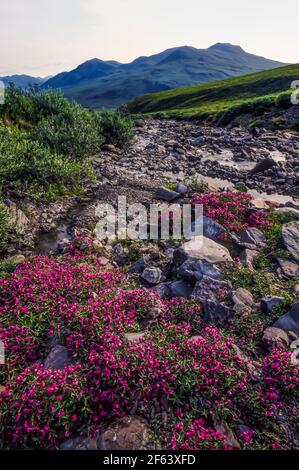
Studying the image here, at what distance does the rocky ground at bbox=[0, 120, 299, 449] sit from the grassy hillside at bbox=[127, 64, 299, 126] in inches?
1253

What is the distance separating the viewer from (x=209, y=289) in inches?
293

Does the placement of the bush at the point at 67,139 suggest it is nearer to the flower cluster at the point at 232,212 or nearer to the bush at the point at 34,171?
the bush at the point at 34,171

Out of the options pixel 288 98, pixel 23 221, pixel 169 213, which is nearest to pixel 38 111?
pixel 23 221

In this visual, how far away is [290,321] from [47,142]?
16336 mm

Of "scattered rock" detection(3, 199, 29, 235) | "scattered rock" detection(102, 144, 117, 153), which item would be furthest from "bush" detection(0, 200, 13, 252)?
"scattered rock" detection(102, 144, 117, 153)

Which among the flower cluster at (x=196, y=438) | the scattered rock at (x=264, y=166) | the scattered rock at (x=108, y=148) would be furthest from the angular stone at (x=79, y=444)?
the scattered rock at (x=108, y=148)

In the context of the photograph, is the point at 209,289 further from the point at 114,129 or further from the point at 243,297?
the point at 114,129

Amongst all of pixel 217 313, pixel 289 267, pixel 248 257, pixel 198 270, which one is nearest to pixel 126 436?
pixel 217 313

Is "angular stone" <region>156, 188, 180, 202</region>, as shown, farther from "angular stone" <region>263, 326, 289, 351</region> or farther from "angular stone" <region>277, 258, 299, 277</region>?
"angular stone" <region>263, 326, 289, 351</region>

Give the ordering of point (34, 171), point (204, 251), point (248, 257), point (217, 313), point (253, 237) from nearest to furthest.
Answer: point (217, 313) < point (204, 251) < point (248, 257) < point (253, 237) < point (34, 171)

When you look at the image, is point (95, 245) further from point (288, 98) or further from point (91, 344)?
point (288, 98)

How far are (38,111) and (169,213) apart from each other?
693 inches

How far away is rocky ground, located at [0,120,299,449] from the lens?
5766 millimetres
